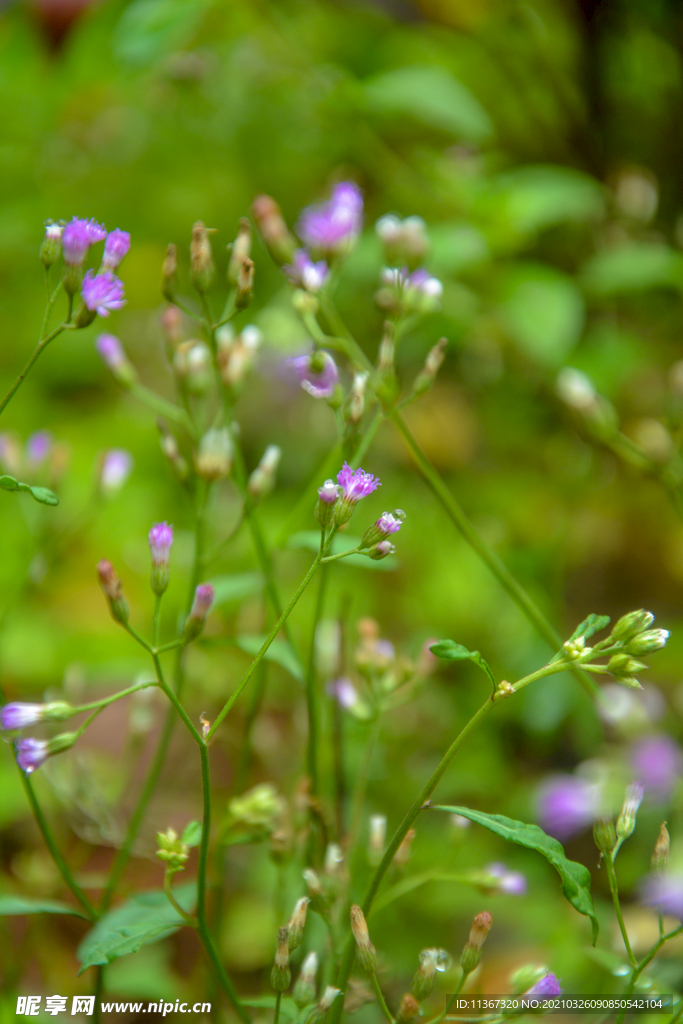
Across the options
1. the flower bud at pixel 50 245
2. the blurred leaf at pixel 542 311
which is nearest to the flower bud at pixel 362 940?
the flower bud at pixel 50 245

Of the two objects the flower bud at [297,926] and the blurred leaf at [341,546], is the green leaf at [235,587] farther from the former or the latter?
the flower bud at [297,926]

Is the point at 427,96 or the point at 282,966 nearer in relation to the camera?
the point at 282,966

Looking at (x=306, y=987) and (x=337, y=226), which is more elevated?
(x=337, y=226)

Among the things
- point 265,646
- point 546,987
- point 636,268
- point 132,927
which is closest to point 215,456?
point 265,646

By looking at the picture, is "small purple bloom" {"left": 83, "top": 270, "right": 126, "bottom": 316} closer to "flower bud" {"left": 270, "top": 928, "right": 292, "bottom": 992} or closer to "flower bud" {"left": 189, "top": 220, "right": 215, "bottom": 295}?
"flower bud" {"left": 189, "top": 220, "right": 215, "bottom": 295}

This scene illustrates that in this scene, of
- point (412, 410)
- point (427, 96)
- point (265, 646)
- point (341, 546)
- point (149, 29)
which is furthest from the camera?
point (412, 410)

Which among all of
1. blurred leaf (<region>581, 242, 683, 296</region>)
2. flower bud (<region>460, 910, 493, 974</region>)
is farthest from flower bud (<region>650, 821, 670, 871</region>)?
blurred leaf (<region>581, 242, 683, 296</region>)

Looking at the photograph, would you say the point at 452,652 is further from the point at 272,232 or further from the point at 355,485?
the point at 272,232
